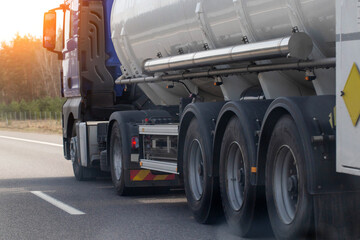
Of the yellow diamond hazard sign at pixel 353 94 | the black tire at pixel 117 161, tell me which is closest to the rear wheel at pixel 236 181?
the yellow diamond hazard sign at pixel 353 94

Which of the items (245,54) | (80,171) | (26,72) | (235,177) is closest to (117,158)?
(80,171)

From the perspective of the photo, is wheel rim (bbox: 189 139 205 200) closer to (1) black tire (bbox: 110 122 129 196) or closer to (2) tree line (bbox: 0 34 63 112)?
(1) black tire (bbox: 110 122 129 196)

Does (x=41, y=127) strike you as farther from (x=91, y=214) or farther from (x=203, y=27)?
(x=203, y=27)

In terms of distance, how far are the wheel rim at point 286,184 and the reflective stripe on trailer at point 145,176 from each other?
4.76 meters

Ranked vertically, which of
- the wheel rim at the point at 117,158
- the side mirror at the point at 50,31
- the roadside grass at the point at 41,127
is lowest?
the roadside grass at the point at 41,127

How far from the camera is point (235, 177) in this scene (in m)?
8.14

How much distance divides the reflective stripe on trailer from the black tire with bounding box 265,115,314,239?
15.1ft

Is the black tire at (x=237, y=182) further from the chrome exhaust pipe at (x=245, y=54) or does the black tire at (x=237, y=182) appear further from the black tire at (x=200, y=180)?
the chrome exhaust pipe at (x=245, y=54)

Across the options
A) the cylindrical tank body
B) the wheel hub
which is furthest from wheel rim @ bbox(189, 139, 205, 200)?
the wheel hub

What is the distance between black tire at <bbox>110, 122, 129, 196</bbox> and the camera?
1186cm

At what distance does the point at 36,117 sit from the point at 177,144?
73.7 metres

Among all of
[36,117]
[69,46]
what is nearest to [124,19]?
[69,46]

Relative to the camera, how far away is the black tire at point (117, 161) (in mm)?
11859

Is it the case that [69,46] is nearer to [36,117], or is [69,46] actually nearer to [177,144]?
[177,144]
